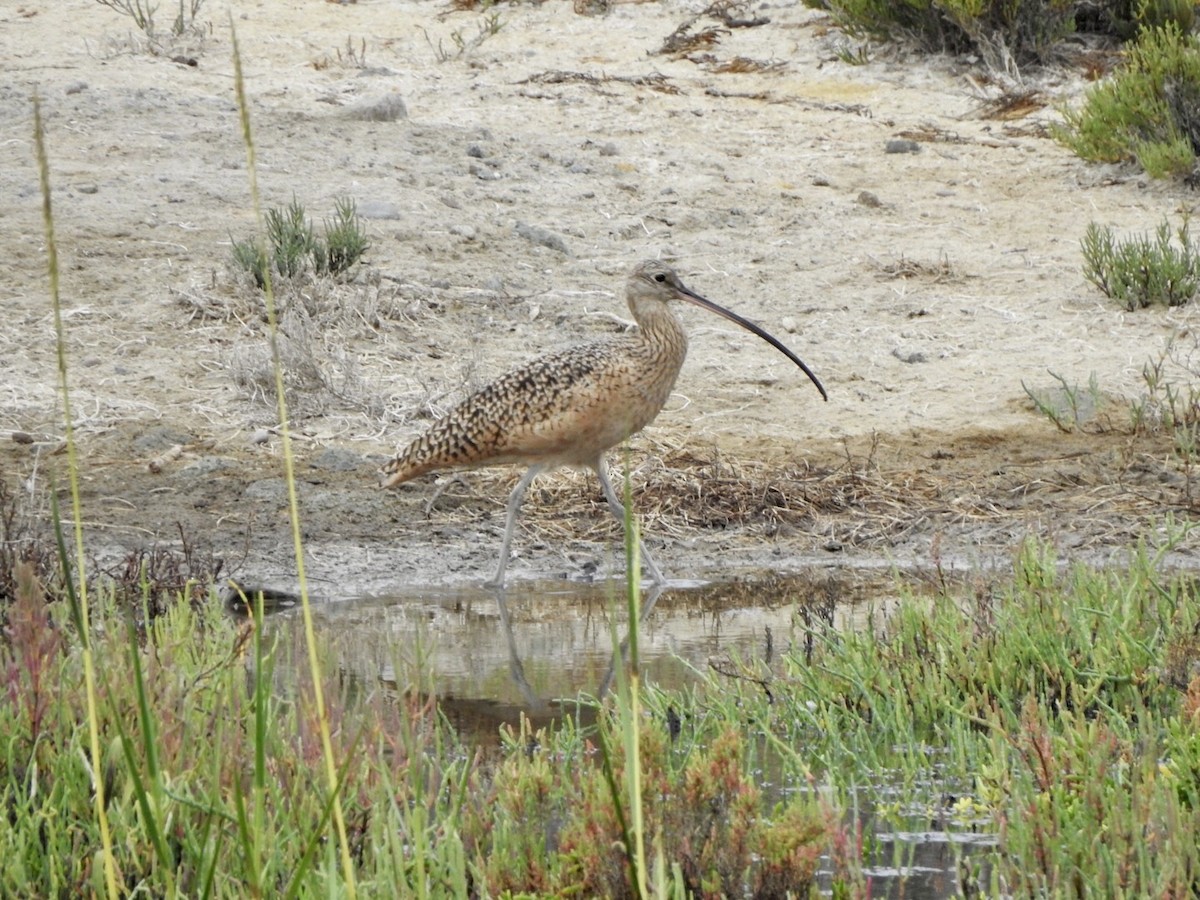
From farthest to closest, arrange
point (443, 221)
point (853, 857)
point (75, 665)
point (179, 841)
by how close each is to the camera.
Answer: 1. point (443, 221)
2. point (75, 665)
3. point (179, 841)
4. point (853, 857)

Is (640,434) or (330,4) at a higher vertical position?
(330,4)

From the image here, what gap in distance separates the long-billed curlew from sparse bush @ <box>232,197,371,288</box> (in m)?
2.65

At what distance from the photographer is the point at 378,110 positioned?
1380 cm

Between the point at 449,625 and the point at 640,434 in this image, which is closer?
the point at 449,625

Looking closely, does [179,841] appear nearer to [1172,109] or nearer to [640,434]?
[640,434]

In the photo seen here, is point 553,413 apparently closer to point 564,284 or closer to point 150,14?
point 564,284

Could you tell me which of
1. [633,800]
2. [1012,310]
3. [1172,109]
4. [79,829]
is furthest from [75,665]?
[1172,109]

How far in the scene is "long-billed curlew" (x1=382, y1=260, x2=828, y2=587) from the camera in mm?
8164

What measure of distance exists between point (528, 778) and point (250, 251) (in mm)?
7437

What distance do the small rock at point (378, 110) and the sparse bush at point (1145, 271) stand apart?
530cm

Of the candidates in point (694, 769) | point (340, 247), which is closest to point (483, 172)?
point (340, 247)

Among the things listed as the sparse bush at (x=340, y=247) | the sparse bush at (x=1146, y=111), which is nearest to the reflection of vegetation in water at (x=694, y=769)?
the sparse bush at (x=340, y=247)

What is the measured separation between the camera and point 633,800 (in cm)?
237

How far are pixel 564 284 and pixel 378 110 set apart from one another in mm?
2982
